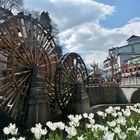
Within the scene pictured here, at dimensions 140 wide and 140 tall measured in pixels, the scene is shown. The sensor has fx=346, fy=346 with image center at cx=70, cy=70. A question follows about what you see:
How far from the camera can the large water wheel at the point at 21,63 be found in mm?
14820

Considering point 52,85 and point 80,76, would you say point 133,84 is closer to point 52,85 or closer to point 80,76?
point 80,76

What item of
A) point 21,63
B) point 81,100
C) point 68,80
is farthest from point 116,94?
point 21,63

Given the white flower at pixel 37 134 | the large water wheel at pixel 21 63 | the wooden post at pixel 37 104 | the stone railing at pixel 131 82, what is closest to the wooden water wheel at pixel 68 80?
the large water wheel at pixel 21 63

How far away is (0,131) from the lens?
14336mm

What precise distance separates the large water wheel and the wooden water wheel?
25.0 inches

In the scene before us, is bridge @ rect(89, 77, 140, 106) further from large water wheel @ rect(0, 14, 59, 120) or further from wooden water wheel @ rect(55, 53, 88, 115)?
large water wheel @ rect(0, 14, 59, 120)

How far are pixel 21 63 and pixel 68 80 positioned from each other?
3.24m

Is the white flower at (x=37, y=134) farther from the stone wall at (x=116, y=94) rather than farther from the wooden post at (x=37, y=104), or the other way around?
the stone wall at (x=116, y=94)

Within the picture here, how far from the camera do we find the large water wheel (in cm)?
1482

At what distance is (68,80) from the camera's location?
18172 millimetres

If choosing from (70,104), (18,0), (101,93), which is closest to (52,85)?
(70,104)

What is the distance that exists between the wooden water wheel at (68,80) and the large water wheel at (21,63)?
25.0 inches

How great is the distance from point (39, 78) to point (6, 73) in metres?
1.56

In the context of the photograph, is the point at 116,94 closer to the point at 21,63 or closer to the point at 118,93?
the point at 118,93
